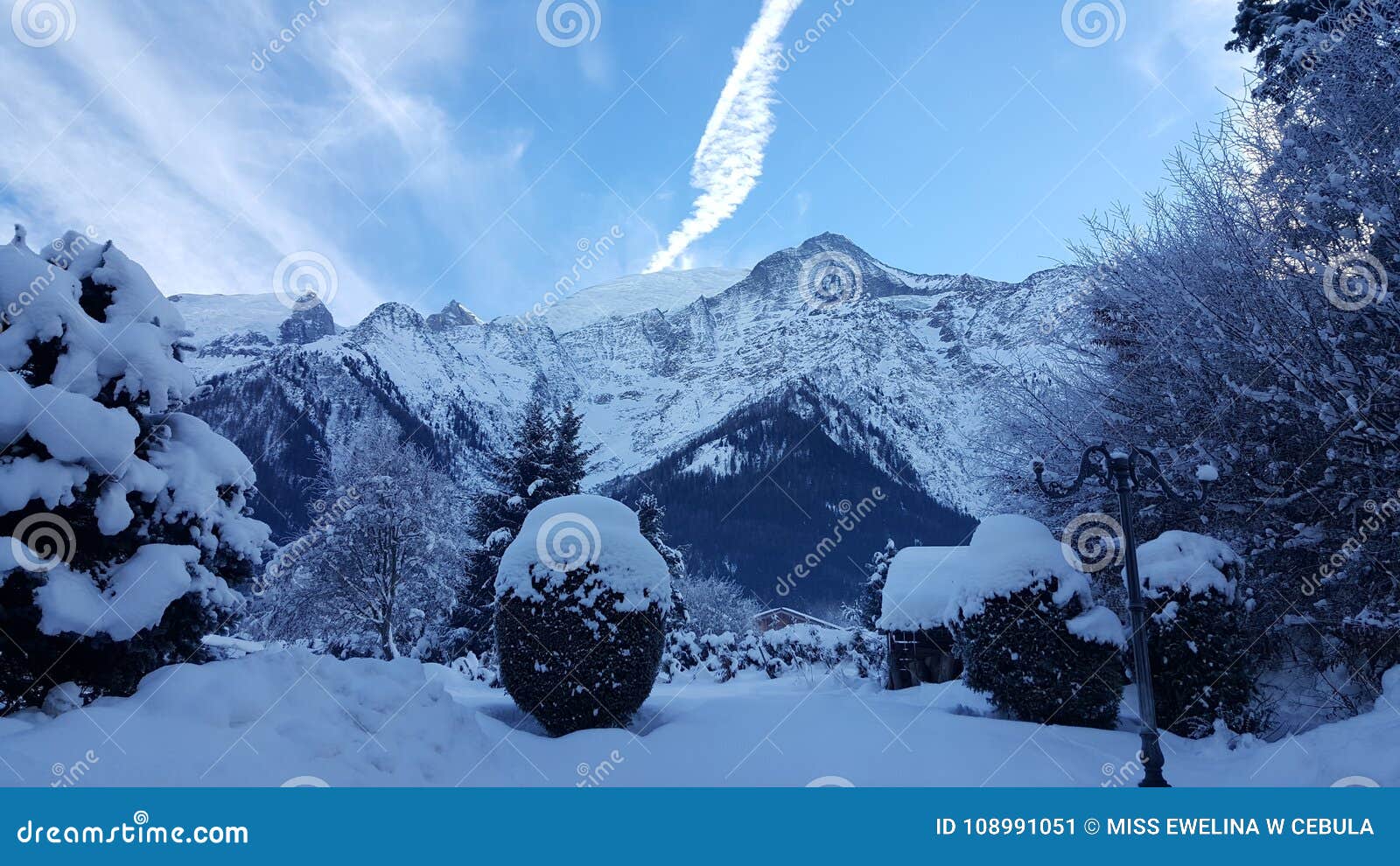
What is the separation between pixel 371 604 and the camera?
23.2 m

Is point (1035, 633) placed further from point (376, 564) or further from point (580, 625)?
point (376, 564)

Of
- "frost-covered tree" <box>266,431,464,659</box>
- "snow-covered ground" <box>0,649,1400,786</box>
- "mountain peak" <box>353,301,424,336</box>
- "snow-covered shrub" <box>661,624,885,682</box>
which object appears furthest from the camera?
"mountain peak" <box>353,301,424,336</box>

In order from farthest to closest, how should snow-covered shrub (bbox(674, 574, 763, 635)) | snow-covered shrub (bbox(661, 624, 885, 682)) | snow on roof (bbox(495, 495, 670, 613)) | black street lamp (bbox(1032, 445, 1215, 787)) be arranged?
1. snow-covered shrub (bbox(674, 574, 763, 635))
2. snow-covered shrub (bbox(661, 624, 885, 682))
3. snow on roof (bbox(495, 495, 670, 613))
4. black street lamp (bbox(1032, 445, 1215, 787))

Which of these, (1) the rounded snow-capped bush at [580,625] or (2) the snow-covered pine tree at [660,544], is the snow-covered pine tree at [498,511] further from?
(1) the rounded snow-capped bush at [580,625]

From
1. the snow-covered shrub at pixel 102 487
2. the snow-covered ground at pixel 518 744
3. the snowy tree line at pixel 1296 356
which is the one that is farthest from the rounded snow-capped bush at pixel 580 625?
the snowy tree line at pixel 1296 356

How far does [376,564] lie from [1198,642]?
899 inches

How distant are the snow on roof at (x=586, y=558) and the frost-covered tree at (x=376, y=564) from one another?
14.6 meters

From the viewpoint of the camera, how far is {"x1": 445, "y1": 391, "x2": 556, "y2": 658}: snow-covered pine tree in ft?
72.6

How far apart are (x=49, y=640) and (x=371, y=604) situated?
1928cm

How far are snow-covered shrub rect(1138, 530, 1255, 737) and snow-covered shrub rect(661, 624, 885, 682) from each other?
8.14 m

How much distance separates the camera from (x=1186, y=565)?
8328 mm

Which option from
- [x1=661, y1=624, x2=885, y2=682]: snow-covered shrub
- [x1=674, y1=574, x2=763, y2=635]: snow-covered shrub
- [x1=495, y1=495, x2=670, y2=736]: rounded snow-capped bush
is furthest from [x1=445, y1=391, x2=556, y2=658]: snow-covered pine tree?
[x1=674, y1=574, x2=763, y2=635]: snow-covered shrub

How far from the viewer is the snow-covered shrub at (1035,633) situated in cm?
809

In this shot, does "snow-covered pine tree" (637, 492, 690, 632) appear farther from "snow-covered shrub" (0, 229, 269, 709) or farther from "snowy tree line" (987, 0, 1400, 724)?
"snow-covered shrub" (0, 229, 269, 709)
